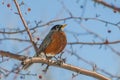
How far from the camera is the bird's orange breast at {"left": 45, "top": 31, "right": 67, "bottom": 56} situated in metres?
3.68

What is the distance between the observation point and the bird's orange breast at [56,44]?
12.1 ft

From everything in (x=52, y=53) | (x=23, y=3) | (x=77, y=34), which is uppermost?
(x=23, y=3)

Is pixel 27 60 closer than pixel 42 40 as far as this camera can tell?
Yes

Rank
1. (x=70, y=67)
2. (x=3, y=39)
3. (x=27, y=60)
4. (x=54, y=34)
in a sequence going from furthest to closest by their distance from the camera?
(x=54, y=34)
(x=3, y=39)
(x=70, y=67)
(x=27, y=60)

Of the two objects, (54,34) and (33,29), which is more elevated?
(33,29)

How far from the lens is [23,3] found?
3.17m

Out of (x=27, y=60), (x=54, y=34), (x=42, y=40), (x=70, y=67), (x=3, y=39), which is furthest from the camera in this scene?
(x=54, y=34)

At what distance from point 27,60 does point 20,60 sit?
0.09 meters

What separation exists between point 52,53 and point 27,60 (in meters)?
1.20

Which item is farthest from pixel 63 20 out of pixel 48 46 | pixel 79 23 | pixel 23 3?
pixel 48 46

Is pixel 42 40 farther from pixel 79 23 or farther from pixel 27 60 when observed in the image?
pixel 27 60

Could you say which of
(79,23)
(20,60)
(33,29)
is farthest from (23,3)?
(20,60)

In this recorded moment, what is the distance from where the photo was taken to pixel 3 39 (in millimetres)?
3104

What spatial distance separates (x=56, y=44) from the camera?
3.77 metres
